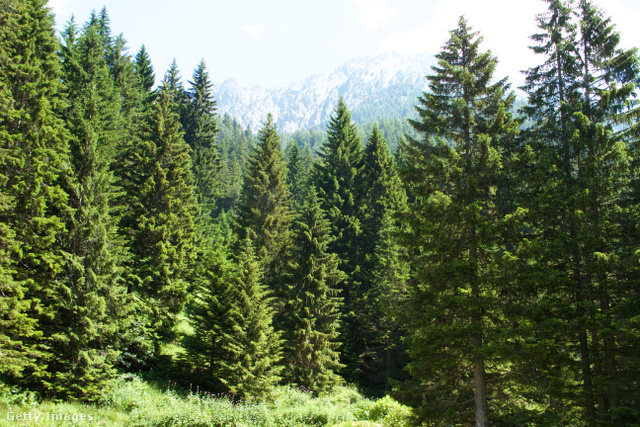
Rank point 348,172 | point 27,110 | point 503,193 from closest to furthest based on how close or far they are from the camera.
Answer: point 503,193, point 27,110, point 348,172

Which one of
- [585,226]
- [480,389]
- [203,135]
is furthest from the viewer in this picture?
[203,135]

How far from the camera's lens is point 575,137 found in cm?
1276

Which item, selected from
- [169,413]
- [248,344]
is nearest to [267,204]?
[248,344]

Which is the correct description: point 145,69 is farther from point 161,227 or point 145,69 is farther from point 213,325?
point 213,325

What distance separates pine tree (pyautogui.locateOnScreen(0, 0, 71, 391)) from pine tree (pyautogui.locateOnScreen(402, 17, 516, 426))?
48.5 ft

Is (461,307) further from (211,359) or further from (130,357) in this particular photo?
(130,357)

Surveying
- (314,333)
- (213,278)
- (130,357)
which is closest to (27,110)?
(213,278)

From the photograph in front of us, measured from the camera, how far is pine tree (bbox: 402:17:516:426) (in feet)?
37.3

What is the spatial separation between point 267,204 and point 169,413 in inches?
695

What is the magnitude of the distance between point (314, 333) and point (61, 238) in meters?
13.4

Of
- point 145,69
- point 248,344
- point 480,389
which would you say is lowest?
point 480,389

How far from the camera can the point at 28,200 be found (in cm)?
1560

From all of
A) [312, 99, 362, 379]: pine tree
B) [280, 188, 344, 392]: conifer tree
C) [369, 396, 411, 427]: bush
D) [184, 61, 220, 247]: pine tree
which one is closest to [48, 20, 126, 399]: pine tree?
[280, 188, 344, 392]: conifer tree

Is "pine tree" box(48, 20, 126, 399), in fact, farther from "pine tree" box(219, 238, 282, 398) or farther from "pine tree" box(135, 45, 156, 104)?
"pine tree" box(135, 45, 156, 104)
